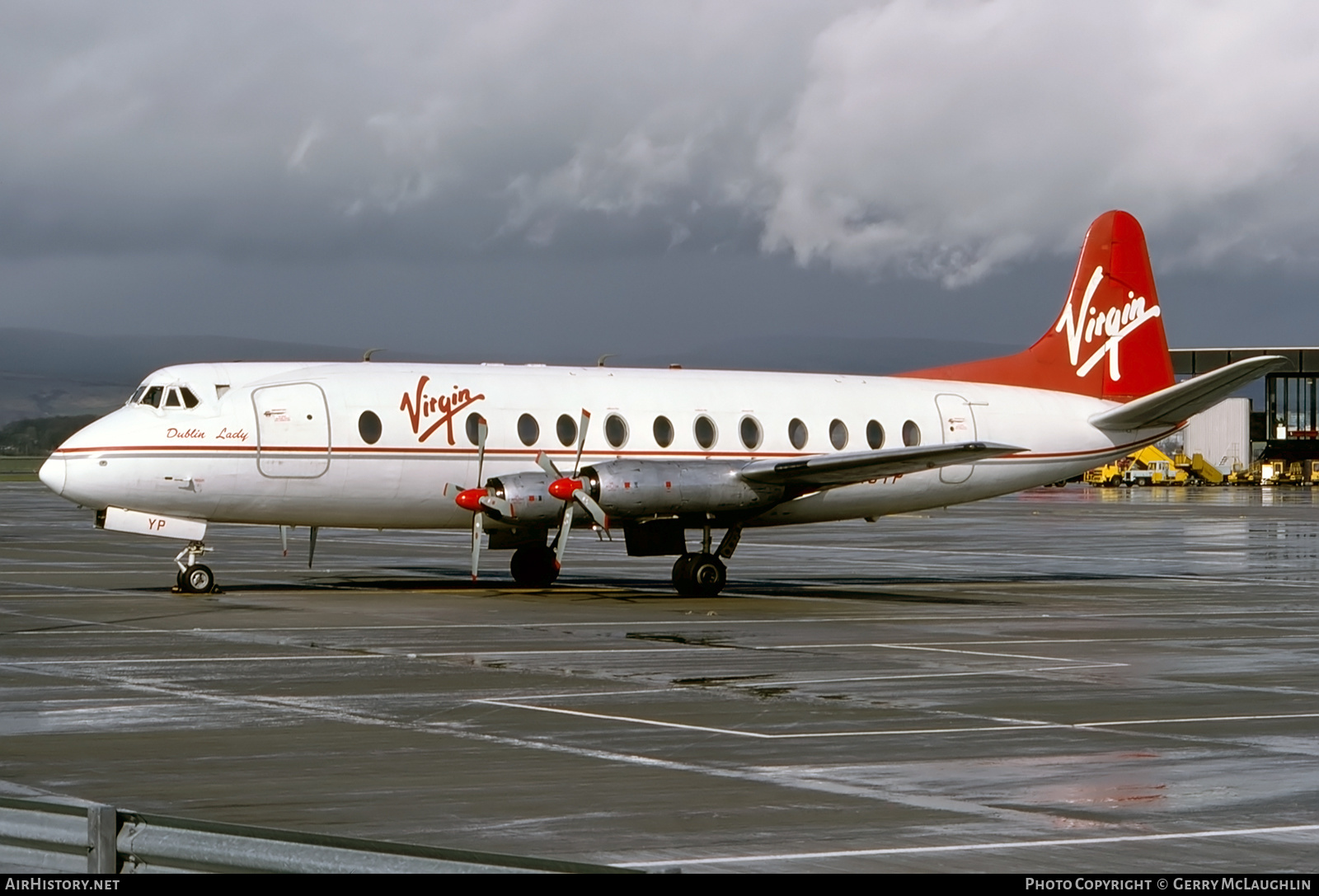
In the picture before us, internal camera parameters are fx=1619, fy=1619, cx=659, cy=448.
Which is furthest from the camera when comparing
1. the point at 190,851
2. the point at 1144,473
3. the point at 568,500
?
the point at 1144,473

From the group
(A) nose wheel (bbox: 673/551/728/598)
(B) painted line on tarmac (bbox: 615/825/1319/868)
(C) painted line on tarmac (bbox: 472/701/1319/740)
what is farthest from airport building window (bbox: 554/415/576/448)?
(B) painted line on tarmac (bbox: 615/825/1319/868)

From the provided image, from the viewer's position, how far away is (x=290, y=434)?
88.1 ft

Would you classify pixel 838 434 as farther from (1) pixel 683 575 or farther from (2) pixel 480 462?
(2) pixel 480 462

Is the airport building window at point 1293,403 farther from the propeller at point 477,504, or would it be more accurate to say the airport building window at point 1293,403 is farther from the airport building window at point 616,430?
the propeller at point 477,504

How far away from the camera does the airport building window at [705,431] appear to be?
2958 centimetres

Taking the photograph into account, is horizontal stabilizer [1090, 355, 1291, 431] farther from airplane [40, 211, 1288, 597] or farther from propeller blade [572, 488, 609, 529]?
propeller blade [572, 488, 609, 529]


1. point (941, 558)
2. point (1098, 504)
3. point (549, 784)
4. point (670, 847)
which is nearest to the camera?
point (670, 847)

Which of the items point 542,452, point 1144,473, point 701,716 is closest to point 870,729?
point 701,716

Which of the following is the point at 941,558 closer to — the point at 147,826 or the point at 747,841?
the point at 747,841

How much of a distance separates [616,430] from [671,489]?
246cm

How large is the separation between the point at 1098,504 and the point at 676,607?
5515 centimetres

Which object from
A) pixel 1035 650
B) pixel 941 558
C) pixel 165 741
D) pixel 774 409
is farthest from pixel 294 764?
pixel 941 558

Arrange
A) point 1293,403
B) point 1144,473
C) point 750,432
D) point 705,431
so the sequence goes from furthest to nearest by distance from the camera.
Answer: point 1293,403
point 1144,473
point 750,432
point 705,431

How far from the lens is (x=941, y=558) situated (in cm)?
4100
